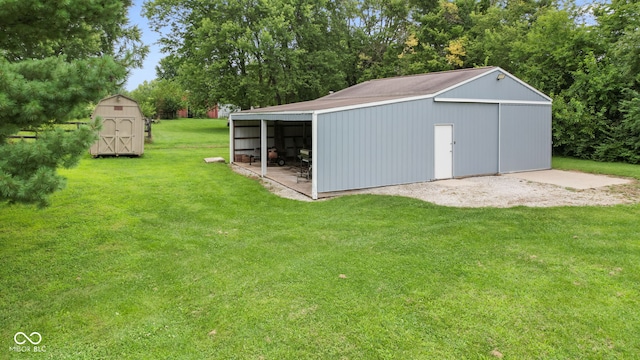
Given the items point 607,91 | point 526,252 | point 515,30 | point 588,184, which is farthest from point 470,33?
point 526,252

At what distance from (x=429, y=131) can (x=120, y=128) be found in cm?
1060

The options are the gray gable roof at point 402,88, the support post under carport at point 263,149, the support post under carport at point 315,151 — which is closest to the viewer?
the support post under carport at point 315,151

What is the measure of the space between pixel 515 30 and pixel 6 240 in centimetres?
2137

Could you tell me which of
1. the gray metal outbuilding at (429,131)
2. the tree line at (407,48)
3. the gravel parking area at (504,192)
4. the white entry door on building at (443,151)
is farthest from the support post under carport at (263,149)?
the tree line at (407,48)

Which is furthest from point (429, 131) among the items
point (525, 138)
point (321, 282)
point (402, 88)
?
Answer: point (321, 282)

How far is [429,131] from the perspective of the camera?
10.6 m

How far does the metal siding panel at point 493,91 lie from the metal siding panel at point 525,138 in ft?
0.98

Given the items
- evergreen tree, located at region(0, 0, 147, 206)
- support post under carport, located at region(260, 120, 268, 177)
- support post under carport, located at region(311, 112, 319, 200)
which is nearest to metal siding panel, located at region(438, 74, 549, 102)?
support post under carport, located at region(311, 112, 319, 200)

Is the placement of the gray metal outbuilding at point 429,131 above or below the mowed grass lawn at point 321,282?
above

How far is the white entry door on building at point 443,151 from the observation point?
10828mm

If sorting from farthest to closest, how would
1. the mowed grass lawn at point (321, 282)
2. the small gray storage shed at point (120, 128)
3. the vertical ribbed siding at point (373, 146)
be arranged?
the small gray storage shed at point (120, 128)
the vertical ribbed siding at point (373, 146)
the mowed grass lawn at point (321, 282)

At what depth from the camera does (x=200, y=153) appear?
17641 mm

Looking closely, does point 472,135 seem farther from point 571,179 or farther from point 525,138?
point 571,179

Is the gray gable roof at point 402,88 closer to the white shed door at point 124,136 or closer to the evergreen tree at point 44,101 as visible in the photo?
the white shed door at point 124,136
